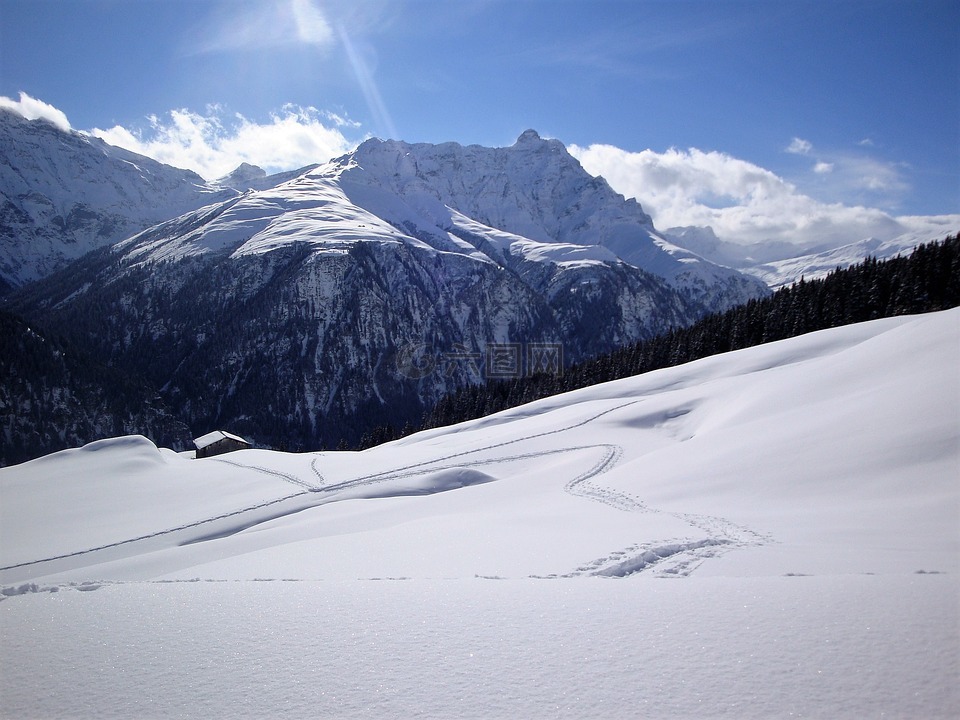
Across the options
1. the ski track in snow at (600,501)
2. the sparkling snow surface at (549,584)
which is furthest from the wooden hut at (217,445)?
the sparkling snow surface at (549,584)

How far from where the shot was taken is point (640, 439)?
29234mm

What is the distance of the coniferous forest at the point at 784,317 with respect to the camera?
57.0 metres

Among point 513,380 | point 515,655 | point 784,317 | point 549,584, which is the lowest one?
point 549,584

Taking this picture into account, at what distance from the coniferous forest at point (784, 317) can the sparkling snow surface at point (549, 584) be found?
151 ft

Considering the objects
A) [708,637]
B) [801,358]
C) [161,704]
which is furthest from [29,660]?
[801,358]

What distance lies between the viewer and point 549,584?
664cm

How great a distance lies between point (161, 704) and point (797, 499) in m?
13.9

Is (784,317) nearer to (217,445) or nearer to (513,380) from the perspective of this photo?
(513,380)

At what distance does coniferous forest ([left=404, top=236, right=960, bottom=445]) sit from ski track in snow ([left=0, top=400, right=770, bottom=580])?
141ft

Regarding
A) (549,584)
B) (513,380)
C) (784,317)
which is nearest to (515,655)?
(549,584)

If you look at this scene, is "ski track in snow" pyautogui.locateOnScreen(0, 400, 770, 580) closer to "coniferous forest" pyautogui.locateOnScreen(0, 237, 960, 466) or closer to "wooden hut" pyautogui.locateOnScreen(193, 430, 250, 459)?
"coniferous forest" pyautogui.locateOnScreen(0, 237, 960, 466)

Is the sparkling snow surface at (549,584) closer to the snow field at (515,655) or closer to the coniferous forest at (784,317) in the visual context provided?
the snow field at (515,655)

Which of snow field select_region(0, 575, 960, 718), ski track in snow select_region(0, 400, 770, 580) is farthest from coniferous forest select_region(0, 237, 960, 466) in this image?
snow field select_region(0, 575, 960, 718)

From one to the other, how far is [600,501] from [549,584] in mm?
10106
